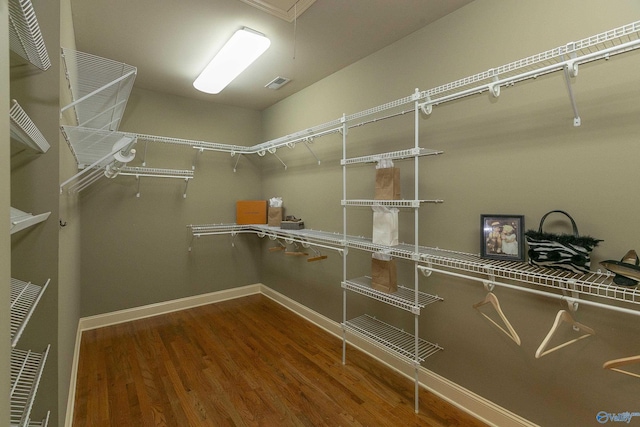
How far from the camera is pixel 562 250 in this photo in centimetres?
126

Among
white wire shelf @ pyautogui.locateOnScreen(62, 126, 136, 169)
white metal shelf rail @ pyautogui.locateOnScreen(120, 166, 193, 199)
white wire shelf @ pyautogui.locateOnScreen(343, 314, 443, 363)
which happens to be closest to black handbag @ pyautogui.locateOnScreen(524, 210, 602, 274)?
white wire shelf @ pyautogui.locateOnScreen(343, 314, 443, 363)

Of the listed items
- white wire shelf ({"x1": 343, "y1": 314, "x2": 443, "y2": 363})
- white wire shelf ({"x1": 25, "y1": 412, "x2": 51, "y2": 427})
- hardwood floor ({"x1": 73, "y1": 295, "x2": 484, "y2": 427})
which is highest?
white wire shelf ({"x1": 25, "y1": 412, "x2": 51, "y2": 427})

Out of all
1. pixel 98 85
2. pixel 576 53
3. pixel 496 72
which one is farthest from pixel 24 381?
pixel 576 53

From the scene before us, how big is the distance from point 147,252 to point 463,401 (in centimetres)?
310

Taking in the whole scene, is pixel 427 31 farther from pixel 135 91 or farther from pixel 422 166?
pixel 135 91

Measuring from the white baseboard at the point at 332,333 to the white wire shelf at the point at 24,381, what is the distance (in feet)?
2.48

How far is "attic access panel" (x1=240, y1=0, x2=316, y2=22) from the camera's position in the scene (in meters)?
1.73

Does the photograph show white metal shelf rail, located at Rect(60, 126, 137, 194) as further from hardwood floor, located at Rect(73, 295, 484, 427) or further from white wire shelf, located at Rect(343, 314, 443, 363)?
white wire shelf, located at Rect(343, 314, 443, 363)

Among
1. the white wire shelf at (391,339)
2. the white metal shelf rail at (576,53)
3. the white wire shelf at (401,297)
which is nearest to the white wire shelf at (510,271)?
the white wire shelf at (401,297)

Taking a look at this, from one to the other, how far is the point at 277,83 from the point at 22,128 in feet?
7.78

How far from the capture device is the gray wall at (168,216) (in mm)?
2854

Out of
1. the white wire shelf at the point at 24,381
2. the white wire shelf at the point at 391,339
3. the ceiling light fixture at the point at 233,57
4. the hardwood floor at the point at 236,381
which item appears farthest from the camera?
the ceiling light fixture at the point at 233,57

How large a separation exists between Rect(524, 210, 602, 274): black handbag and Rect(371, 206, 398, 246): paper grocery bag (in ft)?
2.45

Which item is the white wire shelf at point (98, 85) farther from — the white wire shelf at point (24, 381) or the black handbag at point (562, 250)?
the black handbag at point (562, 250)
